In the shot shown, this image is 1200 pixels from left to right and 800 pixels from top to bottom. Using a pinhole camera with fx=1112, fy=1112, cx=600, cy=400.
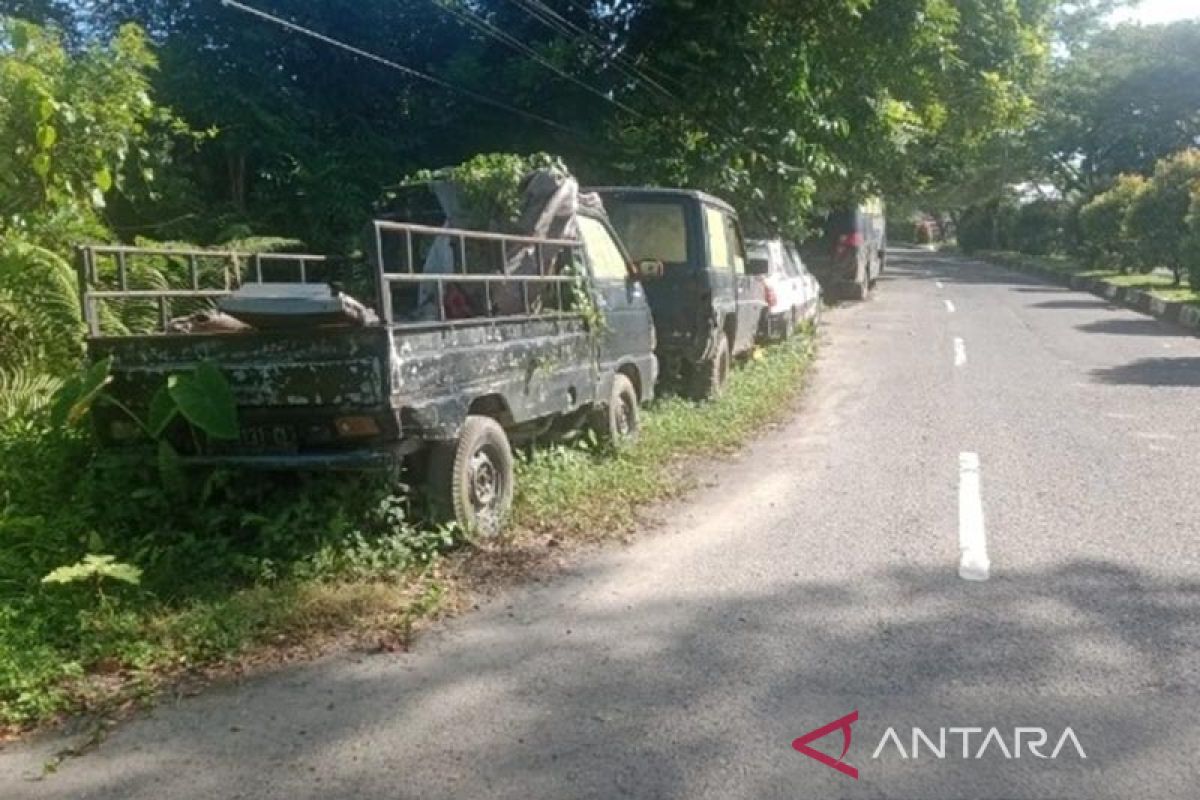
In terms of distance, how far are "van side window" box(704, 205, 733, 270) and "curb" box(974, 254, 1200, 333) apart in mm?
10277

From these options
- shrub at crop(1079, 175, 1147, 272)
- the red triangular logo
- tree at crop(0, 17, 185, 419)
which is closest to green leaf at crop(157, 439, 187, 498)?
tree at crop(0, 17, 185, 419)

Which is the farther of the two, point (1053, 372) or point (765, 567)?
point (1053, 372)

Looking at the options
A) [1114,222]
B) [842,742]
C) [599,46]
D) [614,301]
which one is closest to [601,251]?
[614,301]

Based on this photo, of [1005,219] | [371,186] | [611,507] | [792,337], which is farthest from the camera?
[1005,219]

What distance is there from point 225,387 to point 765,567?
270cm

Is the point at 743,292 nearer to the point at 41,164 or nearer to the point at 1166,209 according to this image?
the point at 41,164

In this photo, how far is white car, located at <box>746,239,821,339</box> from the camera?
1376cm

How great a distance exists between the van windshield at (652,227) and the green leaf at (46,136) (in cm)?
441

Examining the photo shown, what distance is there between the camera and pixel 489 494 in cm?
593

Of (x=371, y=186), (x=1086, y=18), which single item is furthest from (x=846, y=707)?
(x=1086, y=18)

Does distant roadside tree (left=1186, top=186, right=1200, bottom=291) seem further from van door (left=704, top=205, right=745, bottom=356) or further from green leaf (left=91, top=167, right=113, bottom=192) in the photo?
green leaf (left=91, top=167, right=113, bottom=192)

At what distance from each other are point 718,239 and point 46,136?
18.4ft

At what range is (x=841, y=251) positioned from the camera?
930 inches

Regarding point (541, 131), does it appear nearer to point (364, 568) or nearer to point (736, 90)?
point (736, 90)
